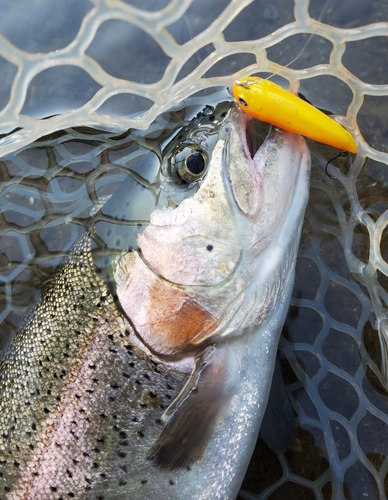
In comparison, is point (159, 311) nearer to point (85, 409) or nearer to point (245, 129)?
point (85, 409)

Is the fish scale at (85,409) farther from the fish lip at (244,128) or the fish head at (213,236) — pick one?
the fish lip at (244,128)

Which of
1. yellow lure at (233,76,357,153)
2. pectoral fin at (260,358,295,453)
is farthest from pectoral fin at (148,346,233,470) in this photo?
yellow lure at (233,76,357,153)

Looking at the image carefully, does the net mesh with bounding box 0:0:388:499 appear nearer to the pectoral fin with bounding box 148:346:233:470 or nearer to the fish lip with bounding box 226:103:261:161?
the fish lip with bounding box 226:103:261:161

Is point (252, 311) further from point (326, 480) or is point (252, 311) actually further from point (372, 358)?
point (326, 480)

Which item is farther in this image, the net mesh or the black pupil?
the net mesh

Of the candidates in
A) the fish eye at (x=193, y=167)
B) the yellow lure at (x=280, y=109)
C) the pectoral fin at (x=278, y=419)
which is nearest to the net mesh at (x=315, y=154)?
the pectoral fin at (x=278, y=419)

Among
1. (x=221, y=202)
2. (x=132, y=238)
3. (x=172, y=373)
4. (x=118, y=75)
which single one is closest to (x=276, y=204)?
(x=221, y=202)
